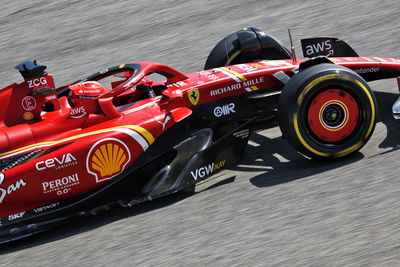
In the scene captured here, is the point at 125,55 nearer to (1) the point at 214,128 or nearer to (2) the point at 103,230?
(1) the point at 214,128

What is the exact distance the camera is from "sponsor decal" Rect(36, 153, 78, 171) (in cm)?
610

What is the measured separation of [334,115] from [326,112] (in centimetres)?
8

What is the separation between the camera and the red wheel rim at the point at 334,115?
255 inches

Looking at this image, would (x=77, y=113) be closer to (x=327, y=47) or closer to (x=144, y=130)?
(x=144, y=130)

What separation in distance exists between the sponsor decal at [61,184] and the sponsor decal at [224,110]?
1540 mm

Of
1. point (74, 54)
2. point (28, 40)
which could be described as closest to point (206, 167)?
point (74, 54)

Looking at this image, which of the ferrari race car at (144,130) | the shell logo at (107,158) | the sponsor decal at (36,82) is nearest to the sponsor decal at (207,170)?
the ferrari race car at (144,130)

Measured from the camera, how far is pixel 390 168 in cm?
617

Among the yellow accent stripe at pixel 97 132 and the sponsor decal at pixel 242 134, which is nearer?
the yellow accent stripe at pixel 97 132

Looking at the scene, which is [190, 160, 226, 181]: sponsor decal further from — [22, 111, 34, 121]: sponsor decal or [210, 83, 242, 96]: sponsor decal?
Result: [22, 111, 34, 121]: sponsor decal

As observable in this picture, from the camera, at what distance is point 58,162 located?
20.1 ft

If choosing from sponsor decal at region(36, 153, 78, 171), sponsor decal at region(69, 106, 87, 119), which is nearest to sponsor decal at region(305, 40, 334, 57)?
sponsor decal at region(69, 106, 87, 119)

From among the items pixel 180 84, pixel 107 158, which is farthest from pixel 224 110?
pixel 107 158

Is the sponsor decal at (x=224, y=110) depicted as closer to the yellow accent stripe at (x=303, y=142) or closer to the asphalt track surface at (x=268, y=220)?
the asphalt track surface at (x=268, y=220)
